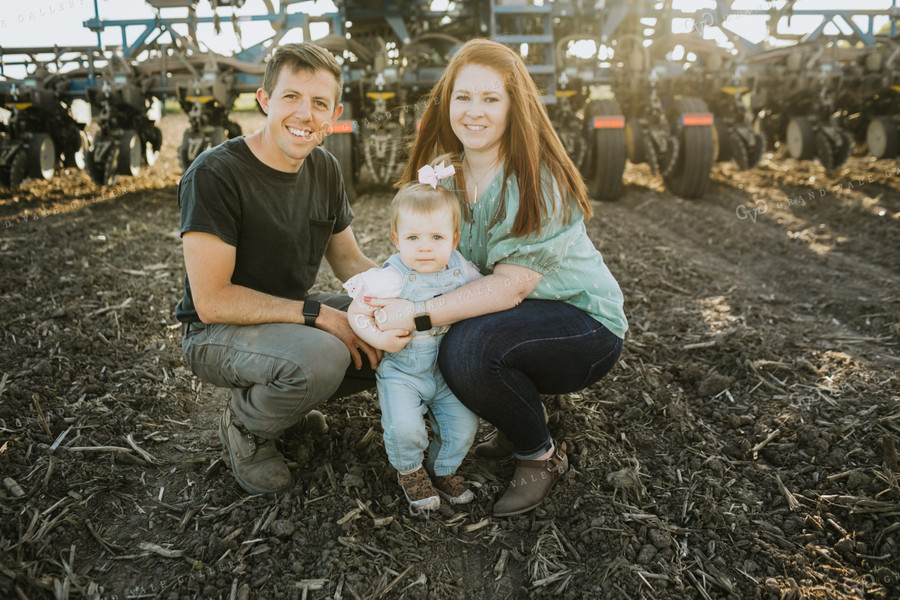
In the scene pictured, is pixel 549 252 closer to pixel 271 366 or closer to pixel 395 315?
pixel 395 315

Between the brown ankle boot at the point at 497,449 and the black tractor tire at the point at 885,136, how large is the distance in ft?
26.1

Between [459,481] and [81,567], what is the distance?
3.82 ft

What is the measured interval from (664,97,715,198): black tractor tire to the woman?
5.39 m

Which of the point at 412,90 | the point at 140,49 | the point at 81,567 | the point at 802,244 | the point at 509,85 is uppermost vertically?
the point at 140,49

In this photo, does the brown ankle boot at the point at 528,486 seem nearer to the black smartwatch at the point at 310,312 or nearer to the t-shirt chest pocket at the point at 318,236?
the black smartwatch at the point at 310,312

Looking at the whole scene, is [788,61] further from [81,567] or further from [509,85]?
[81,567]

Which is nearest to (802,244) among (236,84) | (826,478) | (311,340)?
(826,478)

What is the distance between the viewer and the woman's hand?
6.50 ft

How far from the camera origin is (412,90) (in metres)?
7.80

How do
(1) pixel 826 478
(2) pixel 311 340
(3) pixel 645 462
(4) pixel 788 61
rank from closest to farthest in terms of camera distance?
(2) pixel 311 340 < (1) pixel 826 478 < (3) pixel 645 462 < (4) pixel 788 61

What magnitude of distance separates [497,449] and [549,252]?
0.83 m

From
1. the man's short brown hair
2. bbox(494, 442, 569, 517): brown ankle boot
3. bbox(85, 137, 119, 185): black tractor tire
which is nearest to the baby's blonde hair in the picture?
the man's short brown hair

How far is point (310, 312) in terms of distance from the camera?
2092mm

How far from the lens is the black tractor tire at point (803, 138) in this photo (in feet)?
26.7
